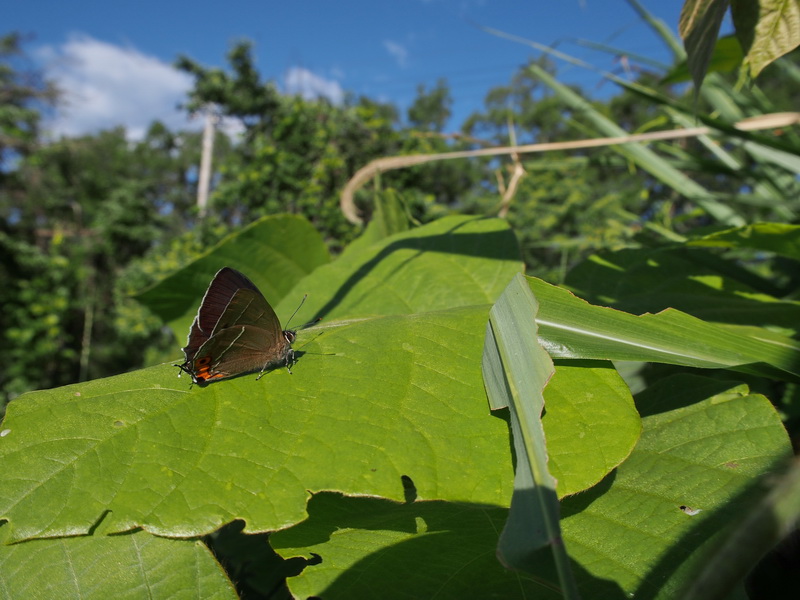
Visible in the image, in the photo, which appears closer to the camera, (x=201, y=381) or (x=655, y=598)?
(x=655, y=598)

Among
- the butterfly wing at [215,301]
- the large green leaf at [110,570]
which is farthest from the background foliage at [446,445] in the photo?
the butterfly wing at [215,301]

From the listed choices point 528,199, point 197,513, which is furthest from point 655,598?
point 528,199

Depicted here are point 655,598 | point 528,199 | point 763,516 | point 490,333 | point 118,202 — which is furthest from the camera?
point 118,202

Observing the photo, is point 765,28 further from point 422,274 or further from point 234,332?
point 234,332

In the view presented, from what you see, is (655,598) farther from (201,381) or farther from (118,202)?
(118,202)

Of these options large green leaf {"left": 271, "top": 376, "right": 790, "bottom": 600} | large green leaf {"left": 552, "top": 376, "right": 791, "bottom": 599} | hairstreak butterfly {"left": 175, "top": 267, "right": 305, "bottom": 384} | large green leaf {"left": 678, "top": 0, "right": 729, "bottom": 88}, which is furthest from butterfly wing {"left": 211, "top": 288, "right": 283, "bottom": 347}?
large green leaf {"left": 678, "top": 0, "right": 729, "bottom": 88}

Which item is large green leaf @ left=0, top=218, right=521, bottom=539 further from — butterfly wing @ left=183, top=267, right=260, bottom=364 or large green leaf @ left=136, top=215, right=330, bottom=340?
large green leaf @ left=136, top=215, right=330, bottom=340

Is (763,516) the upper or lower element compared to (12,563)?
upper

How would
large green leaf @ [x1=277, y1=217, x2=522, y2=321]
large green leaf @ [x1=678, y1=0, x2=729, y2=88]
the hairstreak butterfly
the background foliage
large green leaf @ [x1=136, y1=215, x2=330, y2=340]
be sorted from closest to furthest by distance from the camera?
the background foliage
large green leaf @ [x1=678, y1=0, x2=729, y2=88]
the hairstreak butterfly
large green leaf @ [x1=277, y1=217, x2=522, y2=321]
large green leaf @ [x1=136, y1=215, x2=330, y2=340]
